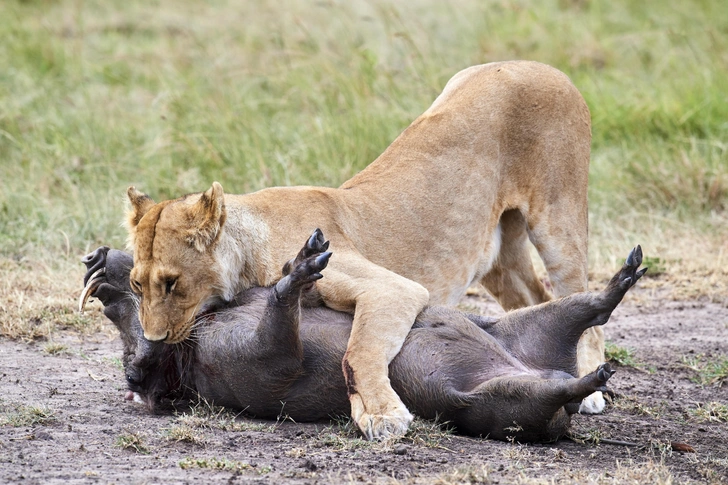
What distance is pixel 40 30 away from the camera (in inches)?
414

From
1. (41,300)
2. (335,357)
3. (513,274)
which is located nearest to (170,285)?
(335,357)

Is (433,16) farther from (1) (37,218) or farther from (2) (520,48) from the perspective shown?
(1) (37,218)

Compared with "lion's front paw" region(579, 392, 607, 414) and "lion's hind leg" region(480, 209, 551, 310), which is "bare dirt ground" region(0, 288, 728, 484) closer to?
"lion's front paw" region(579, 392, 607, 414)

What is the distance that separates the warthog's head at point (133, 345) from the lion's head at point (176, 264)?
13cm

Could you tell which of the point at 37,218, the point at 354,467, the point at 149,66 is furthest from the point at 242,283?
the point at 149,66

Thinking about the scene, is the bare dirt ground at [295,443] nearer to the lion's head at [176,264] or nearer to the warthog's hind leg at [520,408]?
the warthog's hind leg at [520,408]

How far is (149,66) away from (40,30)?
54.6 inches

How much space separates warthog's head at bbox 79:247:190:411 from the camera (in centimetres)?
427

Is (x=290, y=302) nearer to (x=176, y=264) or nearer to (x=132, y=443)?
(x=176, y=264)

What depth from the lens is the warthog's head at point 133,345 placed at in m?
4.27

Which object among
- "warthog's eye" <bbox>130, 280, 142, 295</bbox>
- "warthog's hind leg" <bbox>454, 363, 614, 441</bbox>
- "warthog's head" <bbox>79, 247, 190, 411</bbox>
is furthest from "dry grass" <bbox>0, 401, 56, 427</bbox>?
"warthog's hind leg" <bbox>454, 363, 614, 441</bbox>

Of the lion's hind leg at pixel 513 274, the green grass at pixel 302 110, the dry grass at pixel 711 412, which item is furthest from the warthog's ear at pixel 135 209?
the dry grass at pixel 711 412

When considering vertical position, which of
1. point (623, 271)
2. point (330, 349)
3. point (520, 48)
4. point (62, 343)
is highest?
point (520, 48)

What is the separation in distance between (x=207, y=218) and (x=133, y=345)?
2.13ft
